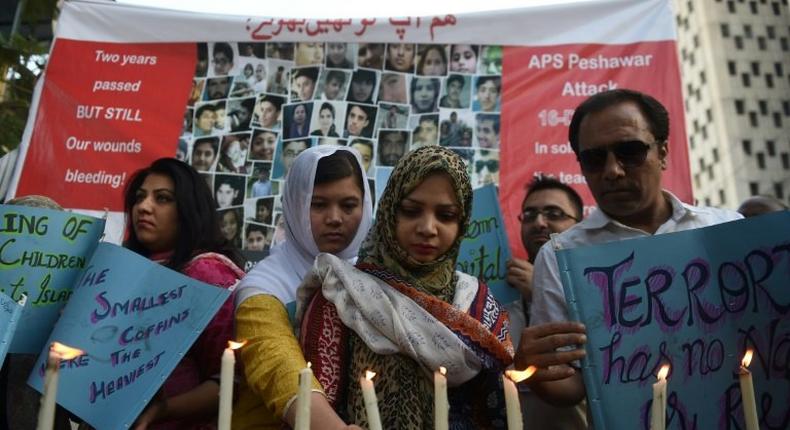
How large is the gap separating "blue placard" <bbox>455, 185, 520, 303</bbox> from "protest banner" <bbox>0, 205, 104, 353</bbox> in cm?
159

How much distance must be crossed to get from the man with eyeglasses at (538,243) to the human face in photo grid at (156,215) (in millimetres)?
1342

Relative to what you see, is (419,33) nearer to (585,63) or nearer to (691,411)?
(585,63)

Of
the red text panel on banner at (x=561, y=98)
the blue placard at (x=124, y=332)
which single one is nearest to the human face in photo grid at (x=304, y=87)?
the red text panel on banner at (x=561, y=98)

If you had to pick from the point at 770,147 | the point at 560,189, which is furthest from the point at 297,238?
the point at 770,147

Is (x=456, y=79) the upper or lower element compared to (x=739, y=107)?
lower

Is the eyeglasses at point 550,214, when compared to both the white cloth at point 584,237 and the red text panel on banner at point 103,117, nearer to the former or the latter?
the white cloth at point 584,237

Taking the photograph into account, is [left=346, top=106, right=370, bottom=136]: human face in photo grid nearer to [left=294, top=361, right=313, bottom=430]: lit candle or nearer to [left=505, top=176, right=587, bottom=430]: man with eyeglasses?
[left=505, top=176, right=587, bottom=430]: man with eyeglasses

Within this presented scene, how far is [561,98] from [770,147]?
152 ft

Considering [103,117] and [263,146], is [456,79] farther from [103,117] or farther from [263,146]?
[103,117]

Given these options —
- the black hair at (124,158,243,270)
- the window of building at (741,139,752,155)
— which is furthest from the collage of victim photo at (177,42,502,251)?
the window of building at (741,139,752,155)

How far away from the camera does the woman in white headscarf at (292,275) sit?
1534 mm

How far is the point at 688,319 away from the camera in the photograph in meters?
1.52

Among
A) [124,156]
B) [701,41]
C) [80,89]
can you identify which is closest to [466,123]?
[124,156]

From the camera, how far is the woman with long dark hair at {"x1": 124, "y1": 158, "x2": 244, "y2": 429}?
77.7 inches
